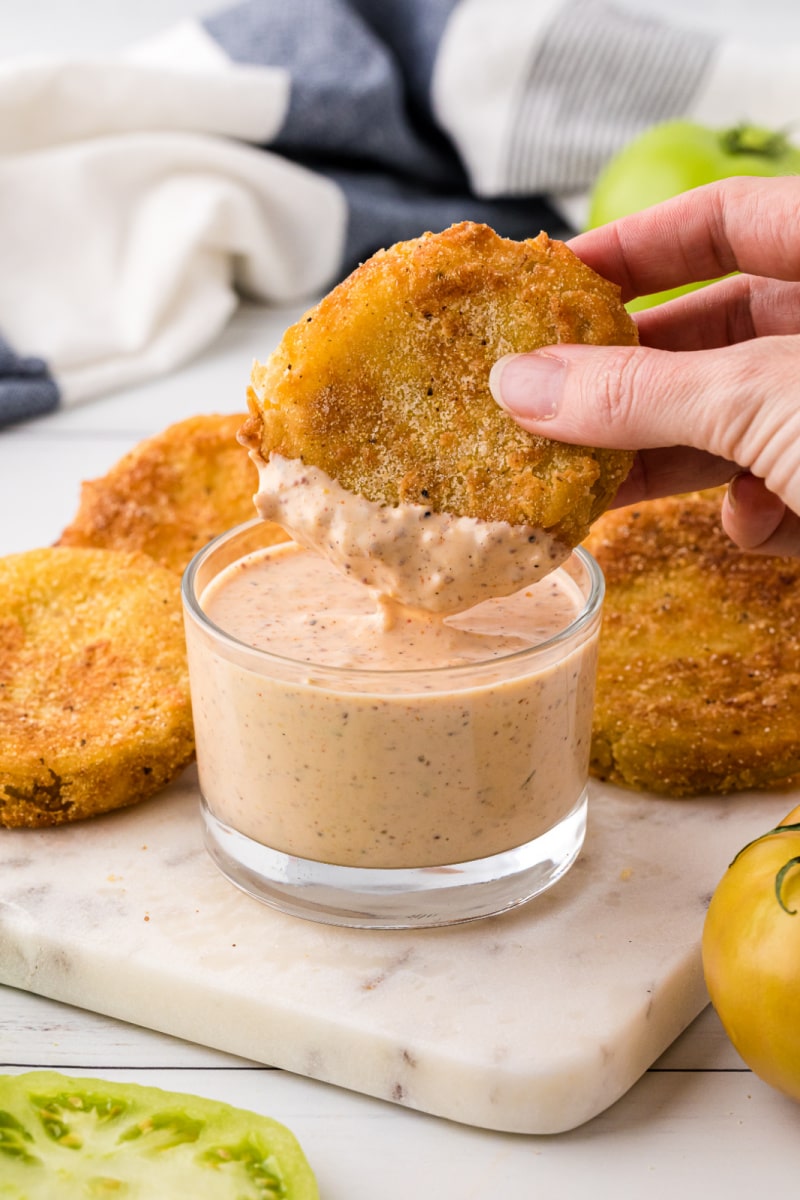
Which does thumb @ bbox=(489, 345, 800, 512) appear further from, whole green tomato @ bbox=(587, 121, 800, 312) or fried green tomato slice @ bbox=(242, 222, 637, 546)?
whole green tomato @ bbox=(587, 121, 800, 312)

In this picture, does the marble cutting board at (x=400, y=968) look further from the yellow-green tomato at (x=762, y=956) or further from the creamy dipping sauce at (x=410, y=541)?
the creamy dipping sauce at (x=410, y=541)

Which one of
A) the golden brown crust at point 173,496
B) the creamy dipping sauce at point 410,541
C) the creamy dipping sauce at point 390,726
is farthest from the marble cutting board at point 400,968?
the golden brown crust at point 173,496

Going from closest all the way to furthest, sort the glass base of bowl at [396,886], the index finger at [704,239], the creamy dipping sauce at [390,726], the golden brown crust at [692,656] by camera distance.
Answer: the creamy dipping sauce at [390,726] → the glass base of bowl at [396,886] → the index finger at [704,239] → the golden brown crust at [692,656]

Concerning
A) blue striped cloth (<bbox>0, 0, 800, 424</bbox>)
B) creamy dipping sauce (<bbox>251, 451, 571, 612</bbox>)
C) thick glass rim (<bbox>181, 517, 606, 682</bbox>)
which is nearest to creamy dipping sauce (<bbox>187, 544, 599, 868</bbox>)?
thick glass rim (<bbox>181, 517, 606, 682</bbox>)

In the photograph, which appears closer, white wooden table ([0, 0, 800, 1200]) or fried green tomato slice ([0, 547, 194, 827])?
white wooden table ([0, 0, 800, 1200])

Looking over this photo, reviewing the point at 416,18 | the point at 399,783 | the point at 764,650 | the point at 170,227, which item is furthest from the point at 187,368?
the point at 399,783

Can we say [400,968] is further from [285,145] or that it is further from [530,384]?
[285,145]
